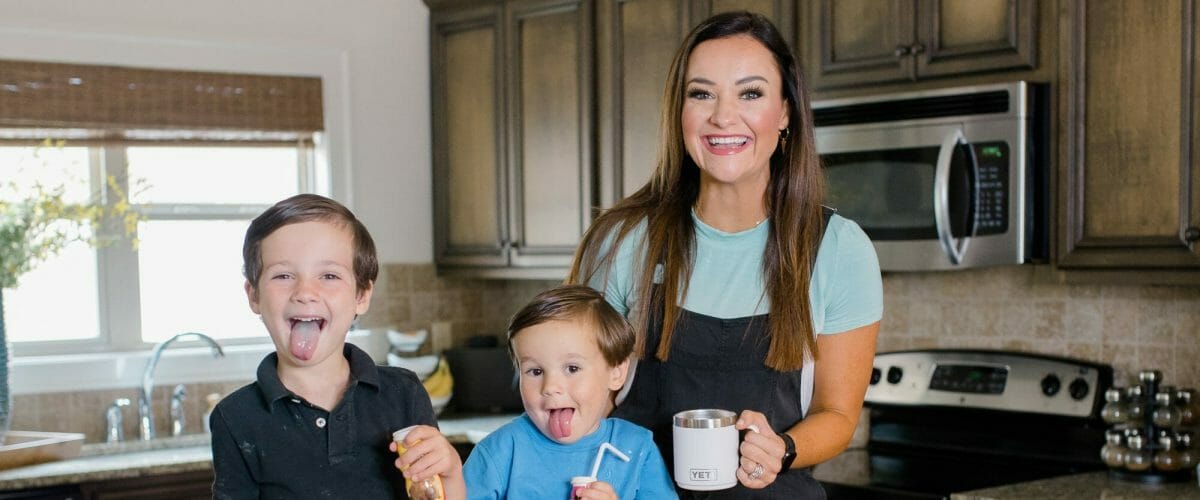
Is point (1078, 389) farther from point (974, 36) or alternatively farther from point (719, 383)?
point (719, 383)

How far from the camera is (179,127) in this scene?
4285mm

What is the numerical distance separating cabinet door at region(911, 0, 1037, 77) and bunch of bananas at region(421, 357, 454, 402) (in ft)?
6.68

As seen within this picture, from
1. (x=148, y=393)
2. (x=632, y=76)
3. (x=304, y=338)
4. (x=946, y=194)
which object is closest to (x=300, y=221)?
(x=304, y=338)

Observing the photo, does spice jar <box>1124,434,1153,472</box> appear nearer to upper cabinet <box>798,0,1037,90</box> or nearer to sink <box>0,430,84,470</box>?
upper cabinet <box>798,0,1037,90</box>

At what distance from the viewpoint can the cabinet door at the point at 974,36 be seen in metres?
3.10

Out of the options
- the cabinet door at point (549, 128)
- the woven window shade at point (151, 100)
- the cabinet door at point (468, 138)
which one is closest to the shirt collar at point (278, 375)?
the cabinet door at point (549, 128)

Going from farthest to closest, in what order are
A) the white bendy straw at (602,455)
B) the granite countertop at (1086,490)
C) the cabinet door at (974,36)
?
1. the cabinet door at (974,36)
2. the granite countertop at (1086,490)
3. the white bendy straw at (602,455)

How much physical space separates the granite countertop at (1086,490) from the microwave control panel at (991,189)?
Result: 24.2 inches

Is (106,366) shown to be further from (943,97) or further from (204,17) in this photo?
(943,97)

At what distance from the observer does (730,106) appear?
6.19 feet

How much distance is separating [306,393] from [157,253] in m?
2.96

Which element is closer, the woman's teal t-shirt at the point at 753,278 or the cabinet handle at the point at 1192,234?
the woman's teal t-shirt at the point at 753,278

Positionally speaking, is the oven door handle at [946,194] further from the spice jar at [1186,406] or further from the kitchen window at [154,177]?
the kitchen window at [154,177]

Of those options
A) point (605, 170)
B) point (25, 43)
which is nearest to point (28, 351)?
point (25, 43)
